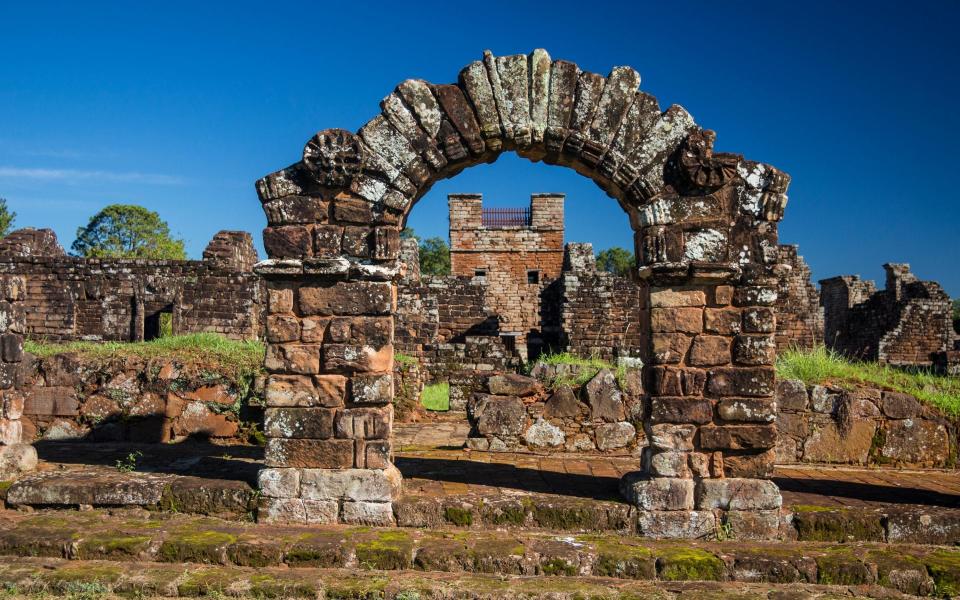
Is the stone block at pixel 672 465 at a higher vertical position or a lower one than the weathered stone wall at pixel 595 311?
lower

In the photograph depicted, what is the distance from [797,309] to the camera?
17.1 m

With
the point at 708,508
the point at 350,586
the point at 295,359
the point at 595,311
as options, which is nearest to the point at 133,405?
the point at 295,359

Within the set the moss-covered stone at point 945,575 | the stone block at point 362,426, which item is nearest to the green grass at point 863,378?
the moss-covered stone at point 945,575

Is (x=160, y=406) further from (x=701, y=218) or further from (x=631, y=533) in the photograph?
(x=701, y=218)

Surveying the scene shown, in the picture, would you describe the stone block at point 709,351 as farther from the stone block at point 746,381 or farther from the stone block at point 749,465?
the stone block at point 749,465

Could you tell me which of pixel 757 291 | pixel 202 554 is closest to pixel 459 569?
pixel 202 554

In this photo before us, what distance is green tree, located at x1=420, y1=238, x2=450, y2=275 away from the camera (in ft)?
195

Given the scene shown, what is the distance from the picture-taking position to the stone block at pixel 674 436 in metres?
5.74

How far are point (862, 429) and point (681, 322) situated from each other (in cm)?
406

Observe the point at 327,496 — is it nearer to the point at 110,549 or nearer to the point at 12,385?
the point at 110,549

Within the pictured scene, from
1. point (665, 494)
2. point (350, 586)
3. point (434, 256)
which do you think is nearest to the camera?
point (350, 586)

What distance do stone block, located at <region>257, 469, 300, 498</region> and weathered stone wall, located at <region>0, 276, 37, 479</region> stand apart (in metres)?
2.95

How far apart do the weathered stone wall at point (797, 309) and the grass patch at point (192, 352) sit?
10251 millimetres

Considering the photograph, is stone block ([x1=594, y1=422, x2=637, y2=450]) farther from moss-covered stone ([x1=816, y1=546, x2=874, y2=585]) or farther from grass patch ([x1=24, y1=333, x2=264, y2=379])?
grass patch ([x1=24, y1=333, x2=264, y2=379])
